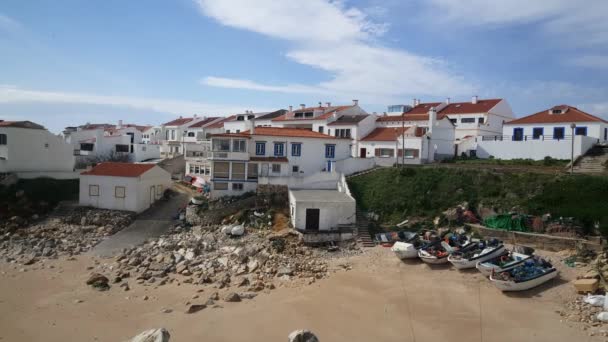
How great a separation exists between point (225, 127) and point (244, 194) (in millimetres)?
23797

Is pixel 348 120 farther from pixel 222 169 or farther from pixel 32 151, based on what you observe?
pixel 32 151

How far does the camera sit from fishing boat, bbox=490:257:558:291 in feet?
58.6

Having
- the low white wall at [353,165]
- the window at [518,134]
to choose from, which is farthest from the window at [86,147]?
the window at [518,134]

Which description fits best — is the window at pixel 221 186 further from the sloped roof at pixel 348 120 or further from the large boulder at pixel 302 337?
the large boulder at pixel 302 337

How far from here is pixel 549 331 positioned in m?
15.0

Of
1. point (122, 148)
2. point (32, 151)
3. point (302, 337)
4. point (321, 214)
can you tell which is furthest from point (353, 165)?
point (122, 148)

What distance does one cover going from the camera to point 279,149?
3422 cm

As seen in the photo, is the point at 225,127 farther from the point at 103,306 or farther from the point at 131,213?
the point at 103,306

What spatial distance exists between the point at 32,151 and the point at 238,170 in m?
19.7

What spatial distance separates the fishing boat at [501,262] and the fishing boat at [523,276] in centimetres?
32

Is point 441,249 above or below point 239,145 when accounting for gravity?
below

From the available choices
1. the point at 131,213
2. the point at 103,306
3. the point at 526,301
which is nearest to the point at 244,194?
the point at 131,213

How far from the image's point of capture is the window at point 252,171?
33.2 meters

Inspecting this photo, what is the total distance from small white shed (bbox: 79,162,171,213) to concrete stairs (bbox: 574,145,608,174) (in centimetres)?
3171
